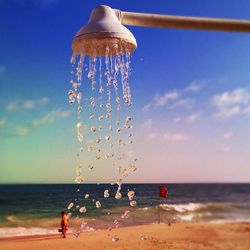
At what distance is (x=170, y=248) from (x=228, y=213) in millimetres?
28138

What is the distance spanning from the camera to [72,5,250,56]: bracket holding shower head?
1.96 meters

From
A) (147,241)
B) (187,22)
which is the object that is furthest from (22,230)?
(187,22)

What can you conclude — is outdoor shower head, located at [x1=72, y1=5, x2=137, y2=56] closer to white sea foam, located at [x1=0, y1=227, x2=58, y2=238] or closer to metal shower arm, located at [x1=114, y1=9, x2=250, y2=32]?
metal shower arm, located at [x1=114, y1=9, x2=250, y2=32]

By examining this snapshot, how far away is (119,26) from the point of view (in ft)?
7.00

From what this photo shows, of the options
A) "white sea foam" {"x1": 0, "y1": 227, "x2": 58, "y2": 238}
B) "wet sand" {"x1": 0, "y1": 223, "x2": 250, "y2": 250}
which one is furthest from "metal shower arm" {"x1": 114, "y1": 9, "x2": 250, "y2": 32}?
"white sea foam" {"x1": 0, "y1": 227, "x2": 58, "y2": 238}

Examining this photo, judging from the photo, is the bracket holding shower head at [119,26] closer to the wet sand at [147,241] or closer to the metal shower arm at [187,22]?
the metal shower arm at [187,22]

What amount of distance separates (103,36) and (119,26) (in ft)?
0.34

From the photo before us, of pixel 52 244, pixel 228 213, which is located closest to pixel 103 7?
pixel 52 244

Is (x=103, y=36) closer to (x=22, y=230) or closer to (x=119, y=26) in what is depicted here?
(x=119, y=26)

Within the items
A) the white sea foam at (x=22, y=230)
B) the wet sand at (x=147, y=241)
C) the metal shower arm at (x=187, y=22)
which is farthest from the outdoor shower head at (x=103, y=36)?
the white sea foam at (x=22, y=230)

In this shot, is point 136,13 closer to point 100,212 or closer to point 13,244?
point 13,244

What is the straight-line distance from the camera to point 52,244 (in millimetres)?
18812

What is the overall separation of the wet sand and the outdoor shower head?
637 inches

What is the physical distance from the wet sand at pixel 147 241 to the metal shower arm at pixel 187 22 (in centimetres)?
1635
